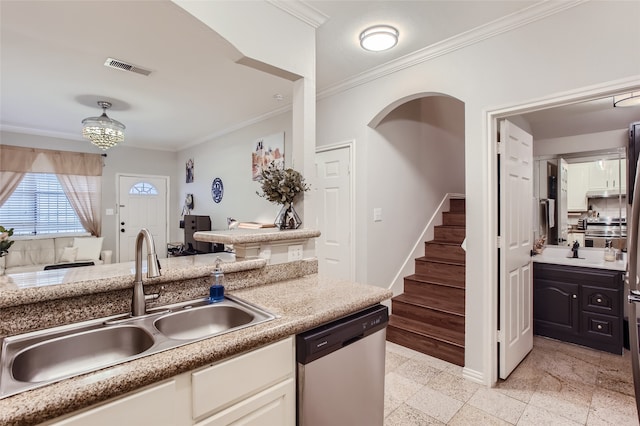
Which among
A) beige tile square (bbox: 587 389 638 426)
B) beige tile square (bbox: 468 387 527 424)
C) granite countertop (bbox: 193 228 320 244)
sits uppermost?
granite countertop (bbox: 193 228 320 244)

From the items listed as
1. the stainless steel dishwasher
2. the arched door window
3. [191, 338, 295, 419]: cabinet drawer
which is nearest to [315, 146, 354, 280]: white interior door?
the stainless steel dishwasher

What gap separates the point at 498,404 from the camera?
212 cm

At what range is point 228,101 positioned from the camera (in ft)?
13.0

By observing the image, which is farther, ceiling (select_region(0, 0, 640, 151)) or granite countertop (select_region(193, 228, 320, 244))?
ceiling (select_region(0, 0, 640, 151))

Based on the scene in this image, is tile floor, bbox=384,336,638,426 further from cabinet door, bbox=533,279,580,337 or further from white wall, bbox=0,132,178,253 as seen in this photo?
white wall, bbox=0,132,178,253

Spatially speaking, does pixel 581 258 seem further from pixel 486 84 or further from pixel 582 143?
pixel 486 84

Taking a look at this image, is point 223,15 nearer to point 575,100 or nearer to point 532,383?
point 575,100

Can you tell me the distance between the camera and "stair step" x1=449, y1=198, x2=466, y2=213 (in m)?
4.24

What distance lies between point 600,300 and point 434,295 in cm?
142

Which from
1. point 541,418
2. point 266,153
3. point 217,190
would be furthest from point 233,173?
point 541,418

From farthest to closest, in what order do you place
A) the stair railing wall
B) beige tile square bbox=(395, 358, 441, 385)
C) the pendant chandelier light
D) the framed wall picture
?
the framed wall picture → the pendant chandelier light → the stair railing wall → beige tile square bbox=(395, 358, 441, 385)

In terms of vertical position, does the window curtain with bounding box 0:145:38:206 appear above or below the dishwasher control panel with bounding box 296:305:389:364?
above

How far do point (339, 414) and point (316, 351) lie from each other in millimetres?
346

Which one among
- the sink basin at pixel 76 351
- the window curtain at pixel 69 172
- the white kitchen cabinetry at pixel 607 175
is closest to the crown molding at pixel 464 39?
the white kitchen cabinetry at pixel 607 175
